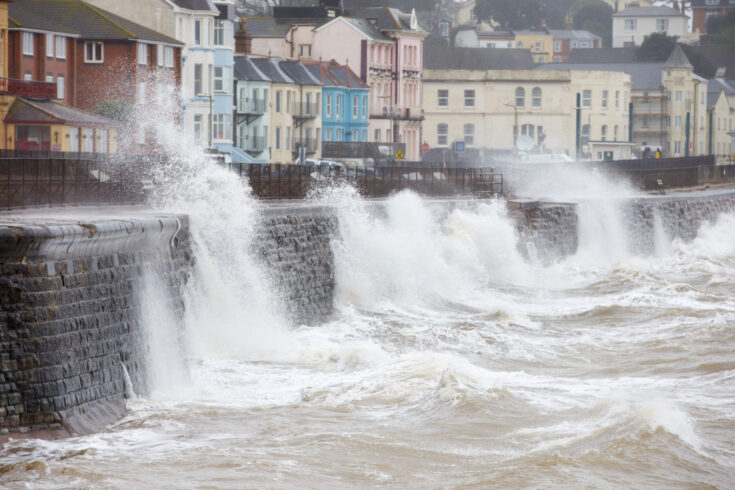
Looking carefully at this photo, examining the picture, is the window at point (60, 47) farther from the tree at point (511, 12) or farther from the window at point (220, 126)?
the tree at point (511, 12)

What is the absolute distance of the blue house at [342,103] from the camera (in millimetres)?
66062

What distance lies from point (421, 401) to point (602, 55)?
10240cm

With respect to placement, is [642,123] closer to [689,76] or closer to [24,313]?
[689,76]

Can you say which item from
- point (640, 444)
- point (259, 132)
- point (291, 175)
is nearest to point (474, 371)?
point (640, 444)

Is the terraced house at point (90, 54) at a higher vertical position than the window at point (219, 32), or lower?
lower

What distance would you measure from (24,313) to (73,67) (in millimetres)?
35697

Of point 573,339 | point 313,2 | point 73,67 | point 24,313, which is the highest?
point 313,2

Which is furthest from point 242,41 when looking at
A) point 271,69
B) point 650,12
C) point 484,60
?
point 650,12

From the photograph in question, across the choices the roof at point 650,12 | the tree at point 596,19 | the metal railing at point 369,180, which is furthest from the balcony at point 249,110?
the tree at point 596,19

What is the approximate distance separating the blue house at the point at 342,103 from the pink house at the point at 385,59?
1.78 meters

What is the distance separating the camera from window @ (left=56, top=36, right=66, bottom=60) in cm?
4669

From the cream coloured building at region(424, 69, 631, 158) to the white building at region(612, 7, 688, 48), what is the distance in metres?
62.7

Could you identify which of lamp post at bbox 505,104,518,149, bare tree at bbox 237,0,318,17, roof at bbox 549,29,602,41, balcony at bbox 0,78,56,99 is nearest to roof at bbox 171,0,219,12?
balcony at bbox 0,78,56,99

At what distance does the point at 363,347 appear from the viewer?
19.6 metres
